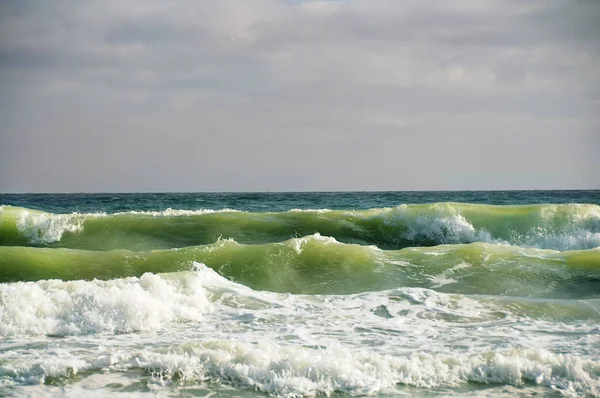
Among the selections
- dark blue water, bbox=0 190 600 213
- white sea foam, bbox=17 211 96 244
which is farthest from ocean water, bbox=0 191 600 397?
dark blue water, bbox=0 190 600 213

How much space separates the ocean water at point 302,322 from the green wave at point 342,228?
17.9 ft

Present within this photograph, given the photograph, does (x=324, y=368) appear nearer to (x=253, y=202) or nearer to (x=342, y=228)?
(x=342, y=228)

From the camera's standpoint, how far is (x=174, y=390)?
5.71m

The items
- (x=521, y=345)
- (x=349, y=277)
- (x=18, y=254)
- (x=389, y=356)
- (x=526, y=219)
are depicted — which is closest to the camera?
(x=389, y=356)

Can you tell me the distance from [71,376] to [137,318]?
2.11 m

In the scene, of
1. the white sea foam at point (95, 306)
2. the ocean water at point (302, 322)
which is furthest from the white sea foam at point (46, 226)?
the white sea foam at point (95, 306)

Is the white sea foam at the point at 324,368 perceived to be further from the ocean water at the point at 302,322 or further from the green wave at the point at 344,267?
the green wave at the point at 344,267

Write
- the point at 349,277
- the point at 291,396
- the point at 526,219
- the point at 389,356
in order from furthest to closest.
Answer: the point at 526,219, the point at 349,277, the point at 389,356, the point at 291,396

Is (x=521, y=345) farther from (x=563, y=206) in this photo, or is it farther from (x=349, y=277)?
(x=563, y=206)

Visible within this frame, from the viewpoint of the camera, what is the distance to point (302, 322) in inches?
323

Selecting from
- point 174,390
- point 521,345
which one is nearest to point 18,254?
point 174,390

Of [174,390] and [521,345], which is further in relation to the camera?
[521,345]

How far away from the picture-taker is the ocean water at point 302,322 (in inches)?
233

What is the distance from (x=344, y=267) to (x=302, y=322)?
156 inches
